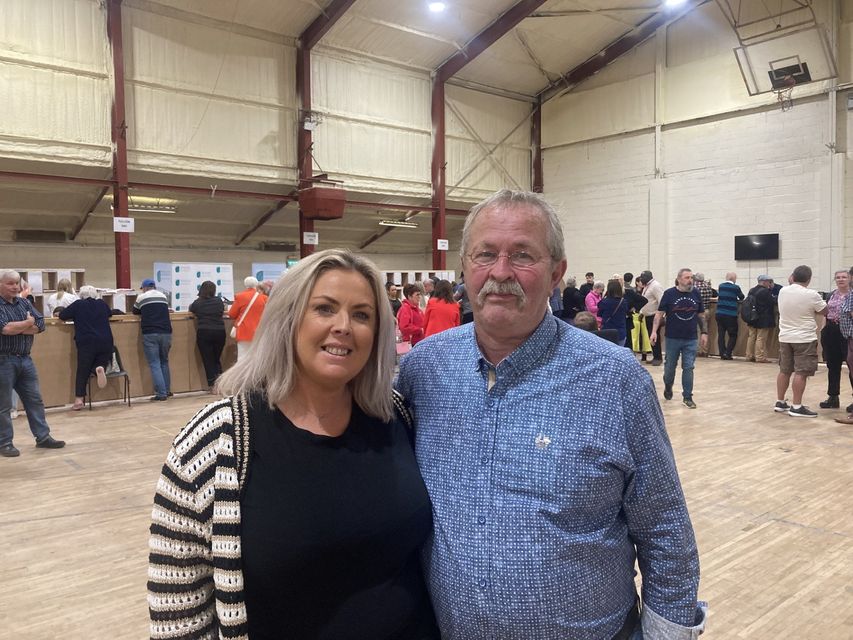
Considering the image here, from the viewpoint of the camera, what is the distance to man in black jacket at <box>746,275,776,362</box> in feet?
34.0

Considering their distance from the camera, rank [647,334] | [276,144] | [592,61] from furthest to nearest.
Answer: [592,61] < [276,144] < [647,334]

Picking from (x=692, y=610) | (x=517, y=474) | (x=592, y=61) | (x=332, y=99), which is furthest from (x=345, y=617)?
(x=592, y=61)

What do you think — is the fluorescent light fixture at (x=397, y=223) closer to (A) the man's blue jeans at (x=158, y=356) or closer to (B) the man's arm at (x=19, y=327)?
(A) the man's blue jeans at (x=158, y=356)

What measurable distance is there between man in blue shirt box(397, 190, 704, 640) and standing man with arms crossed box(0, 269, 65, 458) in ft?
16.2

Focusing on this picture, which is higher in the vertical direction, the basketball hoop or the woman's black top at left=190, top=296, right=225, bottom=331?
the basketball hoop

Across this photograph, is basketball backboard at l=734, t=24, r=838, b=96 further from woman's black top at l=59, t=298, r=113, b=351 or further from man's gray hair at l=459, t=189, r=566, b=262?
man's gray hair at l=459, t=189, r=566, b=262

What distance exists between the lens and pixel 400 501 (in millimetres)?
1319

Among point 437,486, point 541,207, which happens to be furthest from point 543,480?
point 541,207

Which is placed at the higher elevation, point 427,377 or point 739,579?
point 427,377

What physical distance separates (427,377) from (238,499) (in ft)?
1.69

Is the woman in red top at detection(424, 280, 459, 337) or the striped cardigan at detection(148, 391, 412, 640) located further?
the woman in red top at detection(424, 280, 459, 337)

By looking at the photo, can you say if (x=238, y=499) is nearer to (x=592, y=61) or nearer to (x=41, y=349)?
(x=41, y=349)

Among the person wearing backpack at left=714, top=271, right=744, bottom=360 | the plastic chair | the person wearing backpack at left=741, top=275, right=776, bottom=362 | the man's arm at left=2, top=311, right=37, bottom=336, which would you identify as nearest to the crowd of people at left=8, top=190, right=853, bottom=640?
the man's arm at left=2, top=311, right=37, bottom=336

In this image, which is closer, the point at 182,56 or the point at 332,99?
the point at 182,56
